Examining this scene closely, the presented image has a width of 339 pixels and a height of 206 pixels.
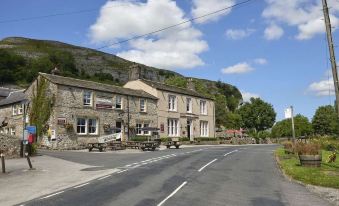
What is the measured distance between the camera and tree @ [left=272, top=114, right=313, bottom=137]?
11544cm

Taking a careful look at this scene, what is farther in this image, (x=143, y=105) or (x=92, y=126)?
(x=143, y=105)

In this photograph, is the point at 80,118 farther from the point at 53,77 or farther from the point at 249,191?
the point at 249,191

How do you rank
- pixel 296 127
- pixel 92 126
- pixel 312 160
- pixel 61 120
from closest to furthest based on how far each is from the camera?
1. pixel 312 160
2. pixel 61 120
3. pixel 92 126
4. pixel 296 127

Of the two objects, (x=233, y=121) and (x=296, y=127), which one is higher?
(x=233, y=121)

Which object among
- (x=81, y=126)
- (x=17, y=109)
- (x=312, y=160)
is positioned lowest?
(x=312, y=160)

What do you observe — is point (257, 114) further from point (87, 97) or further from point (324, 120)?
point (87, 97)

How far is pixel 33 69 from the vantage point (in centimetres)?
11712

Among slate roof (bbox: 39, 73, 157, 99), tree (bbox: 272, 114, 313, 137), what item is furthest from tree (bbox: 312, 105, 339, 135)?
slate roof (bbox: 39, 73, 157, 99)

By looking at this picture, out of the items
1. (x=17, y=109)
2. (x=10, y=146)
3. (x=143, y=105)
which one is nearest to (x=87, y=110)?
(x=17, y=109)

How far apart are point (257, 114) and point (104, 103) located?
59.3 meters

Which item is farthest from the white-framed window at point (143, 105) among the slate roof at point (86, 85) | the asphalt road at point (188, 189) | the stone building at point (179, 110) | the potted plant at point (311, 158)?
the potted plant at point (311, 158)

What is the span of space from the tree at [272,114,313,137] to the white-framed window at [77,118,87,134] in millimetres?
84147

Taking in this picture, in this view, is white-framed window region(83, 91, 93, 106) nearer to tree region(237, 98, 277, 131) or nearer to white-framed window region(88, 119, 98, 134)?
white-framed window region(88, 119, 98, 134)

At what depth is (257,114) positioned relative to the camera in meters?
93.6
